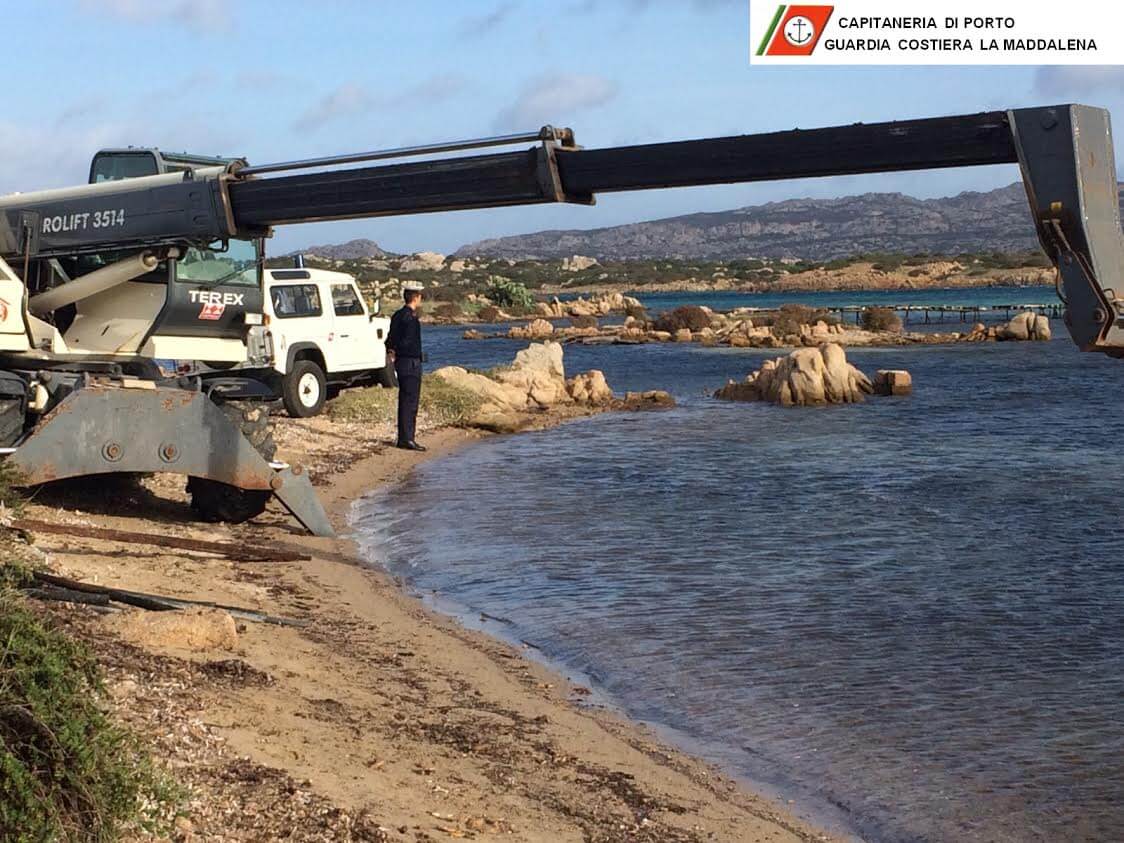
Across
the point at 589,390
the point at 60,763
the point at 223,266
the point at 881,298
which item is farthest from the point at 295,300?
the point at 881,298

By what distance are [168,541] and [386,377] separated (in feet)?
43.2

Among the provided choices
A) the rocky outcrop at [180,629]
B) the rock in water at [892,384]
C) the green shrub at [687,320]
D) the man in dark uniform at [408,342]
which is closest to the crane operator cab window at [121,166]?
the rocky outcrop at [180,629]

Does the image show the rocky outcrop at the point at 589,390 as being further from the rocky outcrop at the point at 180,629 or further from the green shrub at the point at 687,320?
the green shrub at the point at 687,320

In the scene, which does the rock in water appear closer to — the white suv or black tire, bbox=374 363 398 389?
black tire, bbox=374 363 398 389

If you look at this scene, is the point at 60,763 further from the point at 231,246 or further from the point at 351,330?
the point at 351,330

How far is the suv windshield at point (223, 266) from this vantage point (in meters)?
12.3

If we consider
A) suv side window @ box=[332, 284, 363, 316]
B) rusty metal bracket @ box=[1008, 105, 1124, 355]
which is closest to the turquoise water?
suv side window @ box=[332, 284, 363, 316]

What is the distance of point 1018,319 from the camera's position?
50.9m

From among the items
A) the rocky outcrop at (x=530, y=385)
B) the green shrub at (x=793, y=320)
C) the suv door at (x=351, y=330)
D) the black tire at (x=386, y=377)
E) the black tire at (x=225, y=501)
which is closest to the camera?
the black tire at (x=225, y=501)

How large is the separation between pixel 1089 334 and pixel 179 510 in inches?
367

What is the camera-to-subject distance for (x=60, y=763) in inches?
202

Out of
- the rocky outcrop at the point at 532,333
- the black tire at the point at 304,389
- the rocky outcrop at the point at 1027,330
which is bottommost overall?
the black tire at the point at 304,389

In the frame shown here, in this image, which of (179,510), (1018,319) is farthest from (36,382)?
(1018,319)

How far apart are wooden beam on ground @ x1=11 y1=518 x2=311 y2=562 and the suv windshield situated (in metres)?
2.20
